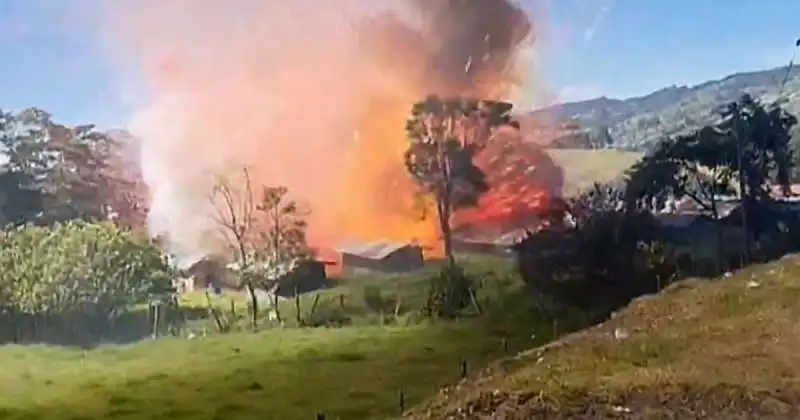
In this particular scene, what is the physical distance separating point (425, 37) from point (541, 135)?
1.00m

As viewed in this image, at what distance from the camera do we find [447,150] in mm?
6770

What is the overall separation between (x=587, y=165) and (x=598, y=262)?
0.64m

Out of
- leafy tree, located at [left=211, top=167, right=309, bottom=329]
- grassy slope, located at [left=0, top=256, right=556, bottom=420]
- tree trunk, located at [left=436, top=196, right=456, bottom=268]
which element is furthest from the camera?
tree trunk, located at [left=436, top=196, right=456, bottom=268]

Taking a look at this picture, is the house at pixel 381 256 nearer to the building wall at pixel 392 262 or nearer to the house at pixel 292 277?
the building wall at pixel 392 262

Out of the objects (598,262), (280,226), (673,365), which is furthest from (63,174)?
(673,365)

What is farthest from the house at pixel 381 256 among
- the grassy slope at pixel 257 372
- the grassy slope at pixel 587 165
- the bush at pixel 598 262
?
the grassy slope at pixel 587 165

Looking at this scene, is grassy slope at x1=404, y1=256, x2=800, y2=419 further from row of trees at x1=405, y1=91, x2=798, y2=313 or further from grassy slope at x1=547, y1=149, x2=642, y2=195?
grassy slope at x1=547, y1=149, x2=642, y2=195

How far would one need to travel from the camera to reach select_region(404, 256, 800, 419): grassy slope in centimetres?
491

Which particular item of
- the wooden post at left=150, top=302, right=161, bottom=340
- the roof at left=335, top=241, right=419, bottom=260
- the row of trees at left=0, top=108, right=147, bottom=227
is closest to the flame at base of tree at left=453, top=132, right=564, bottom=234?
the roof at left=335, top=241, right=419, bottom=260

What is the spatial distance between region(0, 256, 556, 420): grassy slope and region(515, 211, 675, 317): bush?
0.50 meters

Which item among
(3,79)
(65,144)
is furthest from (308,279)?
(3,79)

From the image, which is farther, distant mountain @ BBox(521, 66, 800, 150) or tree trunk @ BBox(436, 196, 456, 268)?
distant mountain @ BBox(521, 66, 800, 150)

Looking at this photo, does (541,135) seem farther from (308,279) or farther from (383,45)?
(308,279)

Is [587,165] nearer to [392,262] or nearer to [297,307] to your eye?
[392,262]
